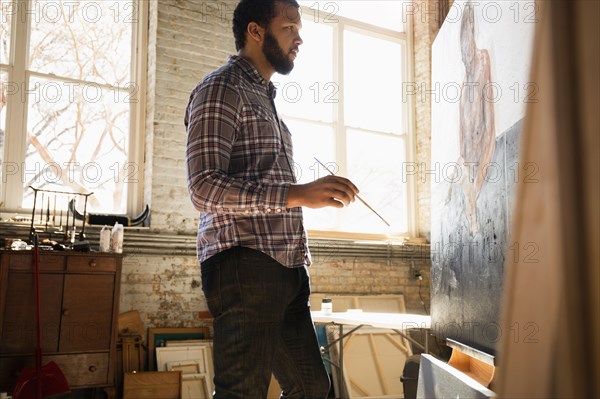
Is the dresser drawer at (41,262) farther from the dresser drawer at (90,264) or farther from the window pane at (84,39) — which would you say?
the window pane at (84,39)

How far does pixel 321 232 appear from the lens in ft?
19.6

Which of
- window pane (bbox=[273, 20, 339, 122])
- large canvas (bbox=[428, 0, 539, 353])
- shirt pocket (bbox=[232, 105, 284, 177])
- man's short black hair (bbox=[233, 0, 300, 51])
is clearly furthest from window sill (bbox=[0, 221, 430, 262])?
shirt pocket (bbox=[232, 105, 284, 177])

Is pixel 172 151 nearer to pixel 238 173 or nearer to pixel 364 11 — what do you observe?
pixel 364 11

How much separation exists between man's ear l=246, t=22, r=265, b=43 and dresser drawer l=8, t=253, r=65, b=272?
2.66 metres

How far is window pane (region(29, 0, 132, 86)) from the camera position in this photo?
5.01m

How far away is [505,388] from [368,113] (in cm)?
A: 640

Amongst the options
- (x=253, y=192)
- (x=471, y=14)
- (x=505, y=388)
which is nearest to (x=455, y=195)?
(x=471, y=14)

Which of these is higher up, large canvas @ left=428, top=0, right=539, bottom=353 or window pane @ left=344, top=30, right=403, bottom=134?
window pane @ left=344, top=30, right=403, bottom=134

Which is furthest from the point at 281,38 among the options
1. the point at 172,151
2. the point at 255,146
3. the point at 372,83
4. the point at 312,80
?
the point at 372,83

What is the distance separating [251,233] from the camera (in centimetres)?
160

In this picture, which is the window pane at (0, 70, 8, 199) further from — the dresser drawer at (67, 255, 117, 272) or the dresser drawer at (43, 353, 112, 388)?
the dresser drawer at (43, 353, 112, 388)

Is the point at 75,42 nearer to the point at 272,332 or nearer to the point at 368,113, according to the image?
the point at 368,113

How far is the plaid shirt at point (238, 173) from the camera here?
1.55 metres

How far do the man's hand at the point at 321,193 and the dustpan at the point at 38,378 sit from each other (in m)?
2.71
